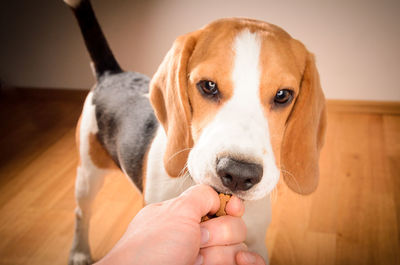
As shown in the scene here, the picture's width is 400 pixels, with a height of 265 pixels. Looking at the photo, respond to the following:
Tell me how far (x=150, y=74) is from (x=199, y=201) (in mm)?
3220

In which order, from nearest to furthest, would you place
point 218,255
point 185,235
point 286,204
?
point 185,235 → point 218,255 → point 286,204

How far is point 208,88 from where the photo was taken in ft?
4.28

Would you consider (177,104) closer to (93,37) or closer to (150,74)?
(93,37)

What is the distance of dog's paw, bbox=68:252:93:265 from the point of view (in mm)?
2094

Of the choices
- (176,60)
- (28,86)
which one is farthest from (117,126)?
(28,86)

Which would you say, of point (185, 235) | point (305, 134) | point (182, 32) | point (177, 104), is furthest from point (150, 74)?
point (185, 235)

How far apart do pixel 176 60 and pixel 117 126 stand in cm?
70

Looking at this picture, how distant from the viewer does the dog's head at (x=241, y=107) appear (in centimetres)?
110

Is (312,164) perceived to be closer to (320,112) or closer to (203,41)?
(320,112)

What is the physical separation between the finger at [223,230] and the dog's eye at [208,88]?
1.52 feet

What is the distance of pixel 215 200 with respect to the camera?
109 centimetres

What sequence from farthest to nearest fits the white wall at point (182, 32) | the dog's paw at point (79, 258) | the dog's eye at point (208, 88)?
1. the white wall at point (182, 32)
2. the dog's paw at point (79, 258)
3. the dog's eye at point (208, 88)

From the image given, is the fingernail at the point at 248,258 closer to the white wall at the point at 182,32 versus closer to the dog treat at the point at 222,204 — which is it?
the dog treat at the point at 222,204

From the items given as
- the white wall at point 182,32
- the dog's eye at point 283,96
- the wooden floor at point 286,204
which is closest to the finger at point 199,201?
the dog's eye at point 283,96
